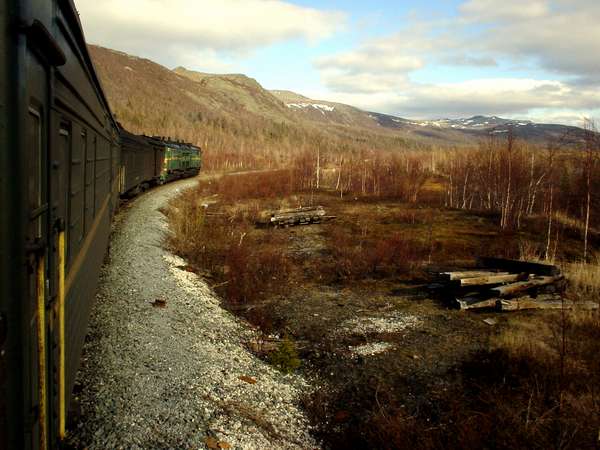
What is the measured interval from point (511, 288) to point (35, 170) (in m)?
11.7

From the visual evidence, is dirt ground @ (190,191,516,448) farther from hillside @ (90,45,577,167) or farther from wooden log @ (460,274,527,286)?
hillside @ (90,45,577,167)

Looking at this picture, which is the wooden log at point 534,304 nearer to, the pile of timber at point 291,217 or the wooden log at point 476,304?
the wooden log at point 476,304

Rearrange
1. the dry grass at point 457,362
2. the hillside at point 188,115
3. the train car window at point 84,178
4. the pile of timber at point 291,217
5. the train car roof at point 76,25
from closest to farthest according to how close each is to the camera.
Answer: the train car roof at point 76,25
the train car window at point 84,178
the dry grass at point 457,362
the pile of timber at point 291,217
the hillside at point 188,115

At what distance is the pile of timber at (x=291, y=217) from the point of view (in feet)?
74.8

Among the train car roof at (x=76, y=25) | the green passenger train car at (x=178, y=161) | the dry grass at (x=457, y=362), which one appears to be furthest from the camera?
the green passenger train car at (x=178, y=161)

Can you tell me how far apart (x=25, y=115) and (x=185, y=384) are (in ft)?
15.8

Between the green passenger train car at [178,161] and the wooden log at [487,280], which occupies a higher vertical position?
the green passenger train car at [178,161]

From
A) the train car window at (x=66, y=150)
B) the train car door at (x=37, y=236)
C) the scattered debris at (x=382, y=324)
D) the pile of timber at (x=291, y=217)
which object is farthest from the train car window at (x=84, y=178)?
the pile of timber at (x=291, y=217)

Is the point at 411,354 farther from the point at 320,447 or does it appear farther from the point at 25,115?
the point at 25,115

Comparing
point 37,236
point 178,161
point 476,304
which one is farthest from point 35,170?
point 178,161

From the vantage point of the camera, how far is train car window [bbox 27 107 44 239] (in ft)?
6.41

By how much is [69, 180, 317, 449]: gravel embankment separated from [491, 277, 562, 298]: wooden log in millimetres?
6626

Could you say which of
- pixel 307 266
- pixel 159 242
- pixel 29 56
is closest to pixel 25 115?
pixel 29 56

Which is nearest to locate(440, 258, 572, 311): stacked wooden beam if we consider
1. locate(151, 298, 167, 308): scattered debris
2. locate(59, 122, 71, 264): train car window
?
locate(151, 298, 167, 308): scattered debris
